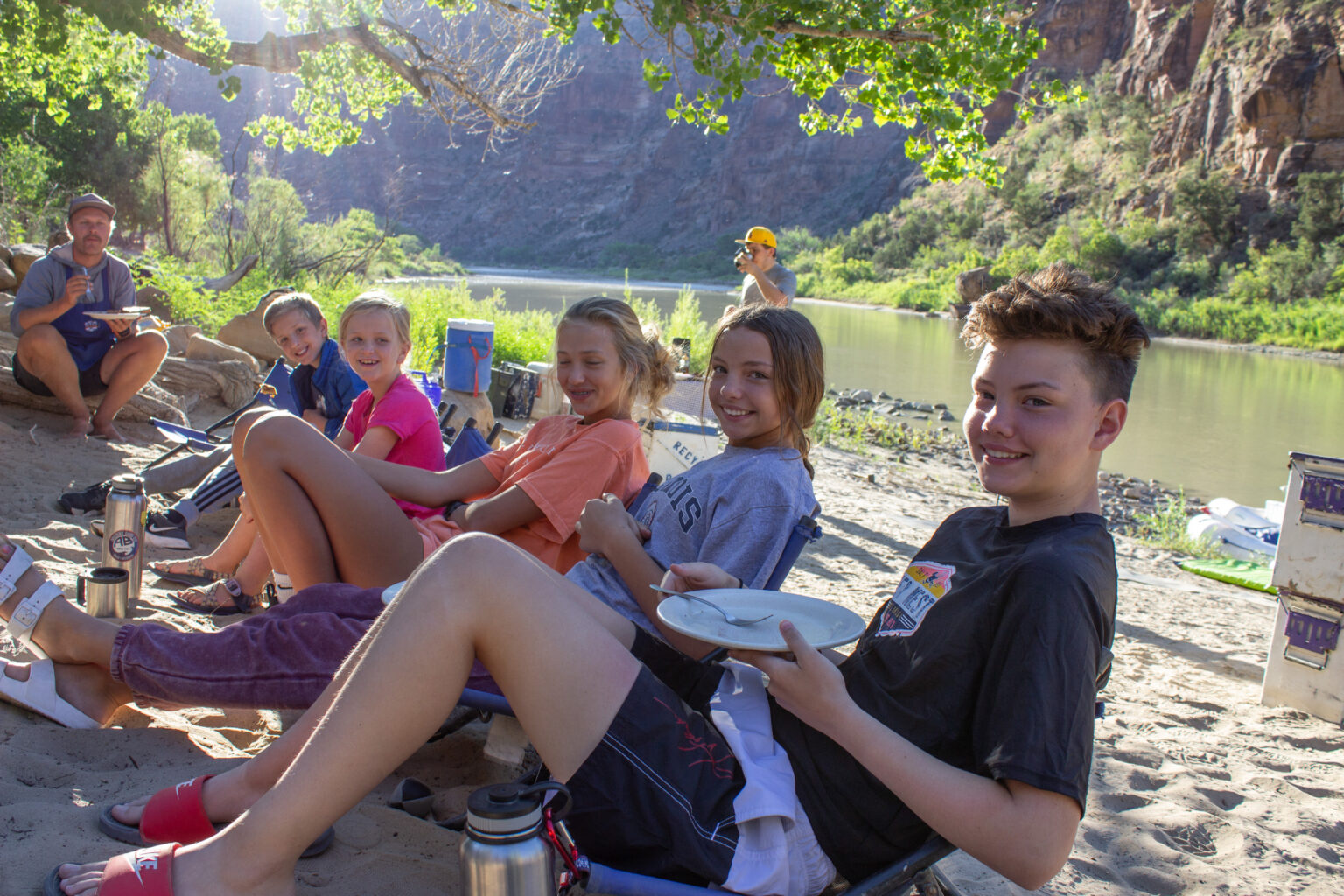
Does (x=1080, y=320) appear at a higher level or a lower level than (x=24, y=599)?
higher

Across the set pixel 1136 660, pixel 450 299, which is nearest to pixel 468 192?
pixel 450 299

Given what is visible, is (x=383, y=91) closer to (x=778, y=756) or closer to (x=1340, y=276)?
(x=778, y=756)

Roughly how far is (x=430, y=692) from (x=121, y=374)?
4.61m

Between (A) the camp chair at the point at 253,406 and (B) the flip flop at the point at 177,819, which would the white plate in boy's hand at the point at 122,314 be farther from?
(B) the flip flop at the point at 177,819

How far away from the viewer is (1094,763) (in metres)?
2.74

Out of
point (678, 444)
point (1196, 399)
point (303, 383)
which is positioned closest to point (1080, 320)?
point (303, 383)

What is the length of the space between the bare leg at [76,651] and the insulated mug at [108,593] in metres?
0.59

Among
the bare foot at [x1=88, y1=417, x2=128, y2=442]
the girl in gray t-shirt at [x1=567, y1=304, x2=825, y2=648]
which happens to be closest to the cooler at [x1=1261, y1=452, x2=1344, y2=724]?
the girl in gray t-shirt at [x1=567, y1=304, x2=825, y2=648]

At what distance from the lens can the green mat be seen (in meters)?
5.84

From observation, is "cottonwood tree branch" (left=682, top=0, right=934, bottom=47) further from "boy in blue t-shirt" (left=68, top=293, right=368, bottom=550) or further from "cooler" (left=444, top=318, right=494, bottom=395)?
"boy in blue t-shirt" (left=68, top=293, right=368, bottom=550)

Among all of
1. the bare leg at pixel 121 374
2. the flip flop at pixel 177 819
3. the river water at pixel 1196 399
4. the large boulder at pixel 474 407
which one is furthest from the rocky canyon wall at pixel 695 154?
the flip flop at pixel 177 819

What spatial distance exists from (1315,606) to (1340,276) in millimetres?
33382

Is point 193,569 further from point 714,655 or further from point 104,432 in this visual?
point 104,432

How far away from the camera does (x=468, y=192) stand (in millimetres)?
95375
